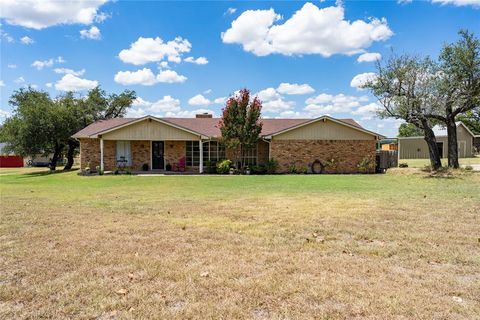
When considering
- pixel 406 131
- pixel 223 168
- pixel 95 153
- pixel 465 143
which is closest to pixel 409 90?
pixel 223 168

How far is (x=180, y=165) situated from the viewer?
2397 cm

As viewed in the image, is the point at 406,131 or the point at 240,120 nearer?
the point at 240,120

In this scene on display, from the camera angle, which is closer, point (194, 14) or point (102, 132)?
point (194, 14)

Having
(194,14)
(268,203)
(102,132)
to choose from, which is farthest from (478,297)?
(102,132)

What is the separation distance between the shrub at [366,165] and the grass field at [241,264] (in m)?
15.6

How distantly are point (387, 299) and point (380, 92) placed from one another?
67.7ft

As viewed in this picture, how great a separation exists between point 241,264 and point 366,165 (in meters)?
20.9

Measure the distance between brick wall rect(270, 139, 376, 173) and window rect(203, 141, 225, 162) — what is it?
3402 millimetres

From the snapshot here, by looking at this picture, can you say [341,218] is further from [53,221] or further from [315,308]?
[53,221]

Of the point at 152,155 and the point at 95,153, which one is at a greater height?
the point at 95,153

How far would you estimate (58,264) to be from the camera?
14.9 ft

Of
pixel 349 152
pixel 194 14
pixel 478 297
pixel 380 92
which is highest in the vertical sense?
pixel 194 14

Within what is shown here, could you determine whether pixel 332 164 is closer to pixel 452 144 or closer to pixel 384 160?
pixel 384 160

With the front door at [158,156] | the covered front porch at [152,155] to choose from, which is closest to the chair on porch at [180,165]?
the covered front porch at [152,155]
